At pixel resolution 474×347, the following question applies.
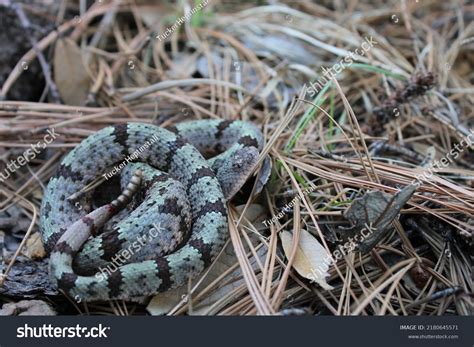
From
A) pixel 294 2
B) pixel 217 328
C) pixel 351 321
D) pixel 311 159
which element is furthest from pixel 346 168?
pixel 294 2

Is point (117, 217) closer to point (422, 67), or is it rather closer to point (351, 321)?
point (351, 321)

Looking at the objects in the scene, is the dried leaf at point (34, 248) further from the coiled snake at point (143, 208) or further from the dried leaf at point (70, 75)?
the dried leaf at point (70, 75)

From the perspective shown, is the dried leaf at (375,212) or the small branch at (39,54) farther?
the small branch at (39,54)

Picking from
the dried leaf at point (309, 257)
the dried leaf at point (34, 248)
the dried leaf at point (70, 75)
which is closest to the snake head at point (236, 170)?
the dried leaf at point (309, 257)

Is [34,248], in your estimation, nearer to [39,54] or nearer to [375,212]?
[39,54]

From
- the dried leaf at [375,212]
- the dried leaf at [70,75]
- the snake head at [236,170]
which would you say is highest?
the dried leaf at [70,75]

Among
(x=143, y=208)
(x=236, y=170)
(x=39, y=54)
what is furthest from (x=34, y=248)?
(x=39, y=54)

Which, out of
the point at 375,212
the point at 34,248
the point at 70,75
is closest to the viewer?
the point at 375,212
